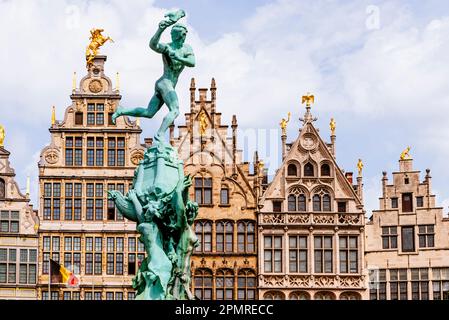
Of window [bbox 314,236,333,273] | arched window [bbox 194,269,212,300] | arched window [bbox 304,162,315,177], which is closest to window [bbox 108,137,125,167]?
arched window [bbox 194,269,212,300]

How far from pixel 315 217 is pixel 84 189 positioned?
37.9 ft

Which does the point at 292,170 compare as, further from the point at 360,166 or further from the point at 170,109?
the point at 170,109

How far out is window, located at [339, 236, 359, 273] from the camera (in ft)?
180

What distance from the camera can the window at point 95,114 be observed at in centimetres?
5522

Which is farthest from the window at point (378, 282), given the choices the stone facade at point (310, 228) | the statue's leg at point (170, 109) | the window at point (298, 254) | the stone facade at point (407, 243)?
the statue's leg at point (170, 109)

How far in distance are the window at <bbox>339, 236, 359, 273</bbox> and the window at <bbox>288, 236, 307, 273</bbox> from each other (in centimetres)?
184

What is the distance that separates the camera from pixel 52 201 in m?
54.5

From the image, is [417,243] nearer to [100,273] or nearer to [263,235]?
[263,235]

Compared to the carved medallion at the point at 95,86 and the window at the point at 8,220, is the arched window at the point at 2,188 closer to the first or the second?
the window at the point at 8,220

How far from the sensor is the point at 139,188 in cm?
2977

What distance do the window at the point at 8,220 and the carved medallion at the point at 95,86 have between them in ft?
23.5
